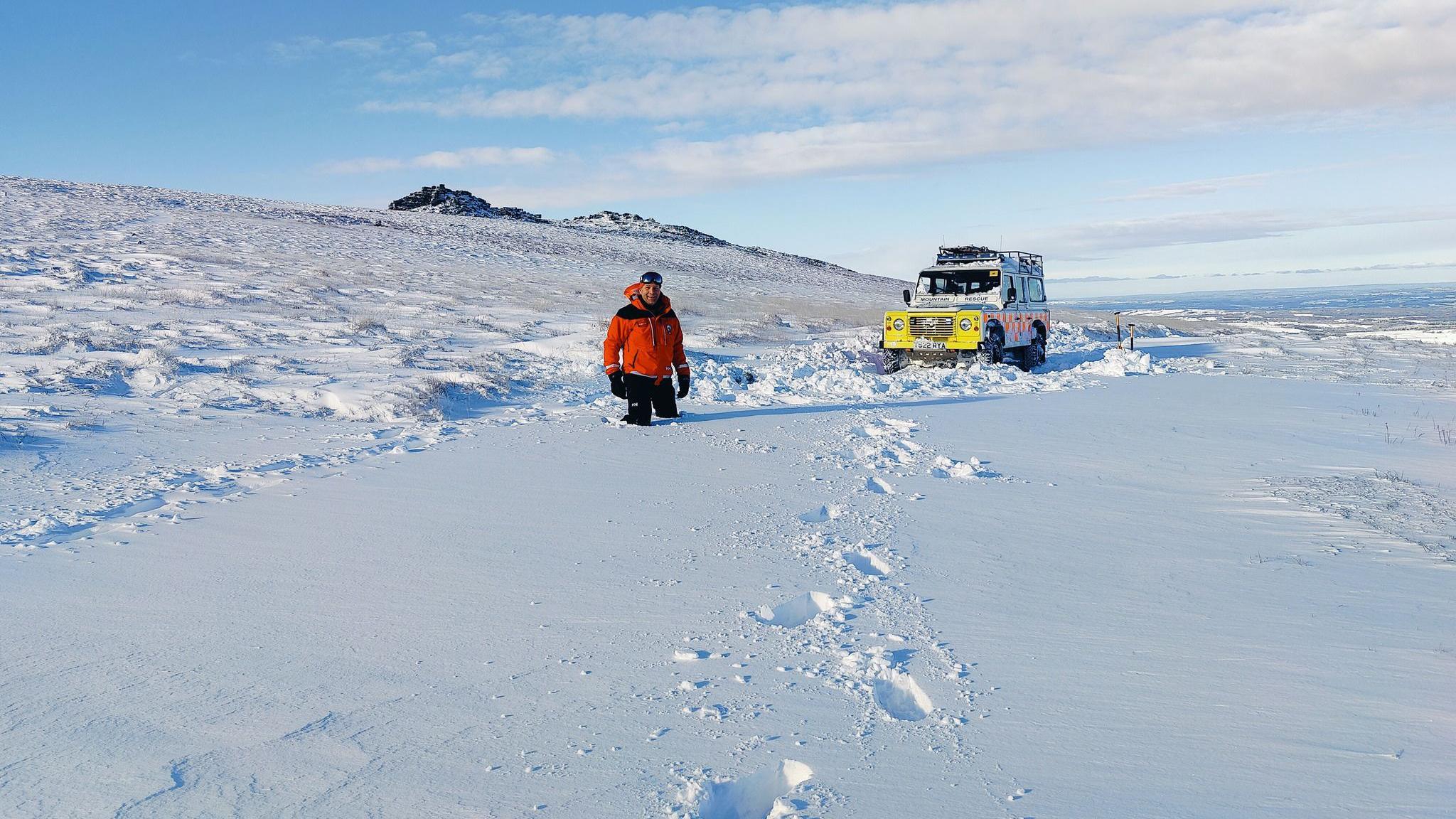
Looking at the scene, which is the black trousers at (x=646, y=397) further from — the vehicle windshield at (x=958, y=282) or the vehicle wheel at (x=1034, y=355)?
the vehicle wheel at (x=1034, y=355)

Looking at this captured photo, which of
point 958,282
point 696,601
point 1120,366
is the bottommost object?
point 696,601

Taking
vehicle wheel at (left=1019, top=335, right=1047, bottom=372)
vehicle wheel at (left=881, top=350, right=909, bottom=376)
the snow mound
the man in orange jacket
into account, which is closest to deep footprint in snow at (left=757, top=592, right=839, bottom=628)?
the man in orange jacket

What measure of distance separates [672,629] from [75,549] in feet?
10.4

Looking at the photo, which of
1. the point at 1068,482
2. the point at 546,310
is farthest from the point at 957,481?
the point at 546,310

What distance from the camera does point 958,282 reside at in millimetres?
16422

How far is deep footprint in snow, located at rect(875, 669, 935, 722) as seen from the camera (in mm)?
3316

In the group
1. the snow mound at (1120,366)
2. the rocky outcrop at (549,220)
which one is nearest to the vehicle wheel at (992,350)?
the snow mound at (1120,366)

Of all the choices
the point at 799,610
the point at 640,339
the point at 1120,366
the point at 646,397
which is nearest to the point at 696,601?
the point at 799,610

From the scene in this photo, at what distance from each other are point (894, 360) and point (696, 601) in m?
12.1

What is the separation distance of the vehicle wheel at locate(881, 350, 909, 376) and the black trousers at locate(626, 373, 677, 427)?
7.21 m

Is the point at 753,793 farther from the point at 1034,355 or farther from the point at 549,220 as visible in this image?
the point at 549,220

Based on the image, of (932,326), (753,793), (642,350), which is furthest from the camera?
(932,326)

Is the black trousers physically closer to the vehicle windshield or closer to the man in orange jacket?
the man in orange jacket

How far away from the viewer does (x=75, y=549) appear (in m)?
4.68
